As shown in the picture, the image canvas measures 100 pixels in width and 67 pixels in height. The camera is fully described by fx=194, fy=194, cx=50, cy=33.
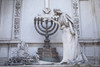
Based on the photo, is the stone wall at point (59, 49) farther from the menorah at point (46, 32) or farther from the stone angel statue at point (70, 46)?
the stone angel statue at point (70, 46)

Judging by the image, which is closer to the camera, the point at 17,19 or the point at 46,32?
the point at 46,32

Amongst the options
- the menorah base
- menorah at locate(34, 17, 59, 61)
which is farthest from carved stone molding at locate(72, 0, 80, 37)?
the menorah base

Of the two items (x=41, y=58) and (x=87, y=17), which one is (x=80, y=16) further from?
(x=41, y=58)

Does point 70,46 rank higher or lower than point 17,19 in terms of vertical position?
lower

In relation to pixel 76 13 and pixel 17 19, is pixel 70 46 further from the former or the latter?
pixel 17 19

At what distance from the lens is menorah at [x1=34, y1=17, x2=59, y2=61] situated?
6759 millimetres

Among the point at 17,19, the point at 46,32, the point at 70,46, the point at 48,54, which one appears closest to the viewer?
the point at 70,46

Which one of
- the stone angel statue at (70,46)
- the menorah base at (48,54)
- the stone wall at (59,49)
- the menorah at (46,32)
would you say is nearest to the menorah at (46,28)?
the menorah at (46,32)

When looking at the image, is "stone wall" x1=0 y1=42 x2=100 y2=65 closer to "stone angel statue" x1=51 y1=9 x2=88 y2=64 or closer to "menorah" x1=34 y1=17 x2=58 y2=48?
"menorah" x1=34 y1=17 x2=58 y2=48

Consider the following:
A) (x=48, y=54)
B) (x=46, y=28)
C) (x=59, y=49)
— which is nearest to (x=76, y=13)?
(x=46, y=28)

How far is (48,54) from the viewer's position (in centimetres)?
678

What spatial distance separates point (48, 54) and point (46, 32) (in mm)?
865

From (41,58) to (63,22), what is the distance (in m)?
1.48

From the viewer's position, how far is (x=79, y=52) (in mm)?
5898
